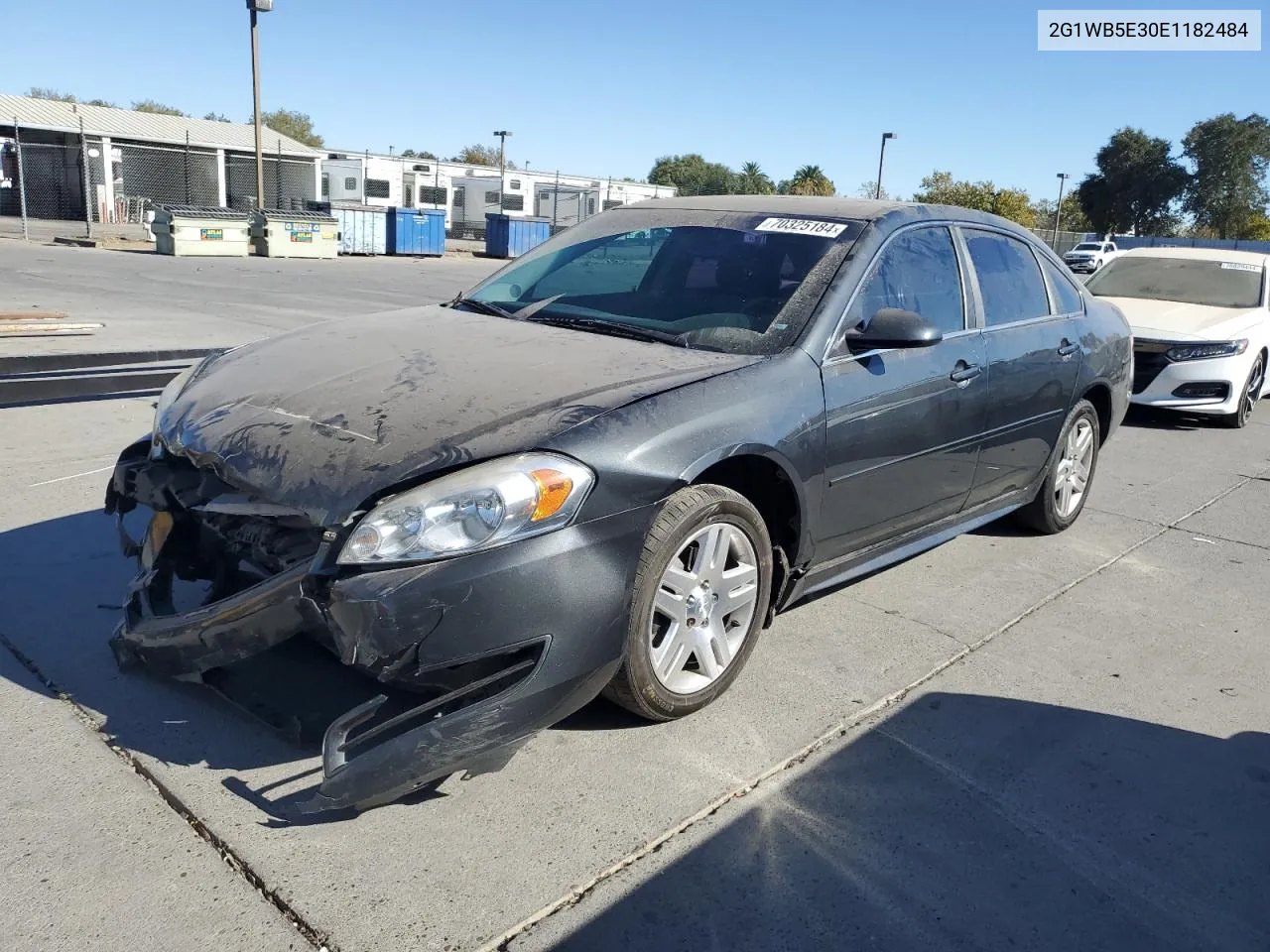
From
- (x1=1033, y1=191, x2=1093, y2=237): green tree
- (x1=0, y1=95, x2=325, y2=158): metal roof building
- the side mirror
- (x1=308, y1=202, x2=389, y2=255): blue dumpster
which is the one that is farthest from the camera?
(x1=1033, y1=191, x2=1093, y2=237): green tree

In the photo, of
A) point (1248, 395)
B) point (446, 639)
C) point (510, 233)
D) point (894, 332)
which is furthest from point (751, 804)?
point (510, 233)

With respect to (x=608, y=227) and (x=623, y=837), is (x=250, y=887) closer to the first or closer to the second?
(x=623, y=837)

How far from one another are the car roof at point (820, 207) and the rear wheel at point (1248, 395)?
Answer: 5959 millimetres

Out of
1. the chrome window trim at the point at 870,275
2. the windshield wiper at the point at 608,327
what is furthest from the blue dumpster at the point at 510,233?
the windshield wiper at the point at 608,327

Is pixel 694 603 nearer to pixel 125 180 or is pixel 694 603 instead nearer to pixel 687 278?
pixel 687 278

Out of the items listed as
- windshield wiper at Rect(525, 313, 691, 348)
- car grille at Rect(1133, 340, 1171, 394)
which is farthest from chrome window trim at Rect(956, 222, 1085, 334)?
car grille at Rect(1133, 340, 1171, 394)

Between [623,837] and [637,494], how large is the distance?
91cm

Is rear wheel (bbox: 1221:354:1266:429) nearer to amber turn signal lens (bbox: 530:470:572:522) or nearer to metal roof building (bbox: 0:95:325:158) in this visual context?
amber turn signal lens (bbox: 530:470:572:522)

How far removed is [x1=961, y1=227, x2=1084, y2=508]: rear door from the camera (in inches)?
179

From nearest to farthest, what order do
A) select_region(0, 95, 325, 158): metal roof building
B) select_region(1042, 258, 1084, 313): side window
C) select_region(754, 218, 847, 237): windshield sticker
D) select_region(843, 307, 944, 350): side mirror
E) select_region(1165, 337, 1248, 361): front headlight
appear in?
select_region(843, 307, 944, 350): side mirror < select_region(754, 218, 847, 237): windshield sticker < select_region(1042, 258, 1084, 313): side window < select_region(1165, 337, 1248, 361): front headlight < select_region(0, 95, 325, 158): metal roof building

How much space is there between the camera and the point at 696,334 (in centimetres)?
369

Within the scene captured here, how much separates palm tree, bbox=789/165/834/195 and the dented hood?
55.8 metres

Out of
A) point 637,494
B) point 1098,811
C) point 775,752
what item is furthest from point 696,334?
point 1098,811

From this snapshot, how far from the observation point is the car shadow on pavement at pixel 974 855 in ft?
7.95
